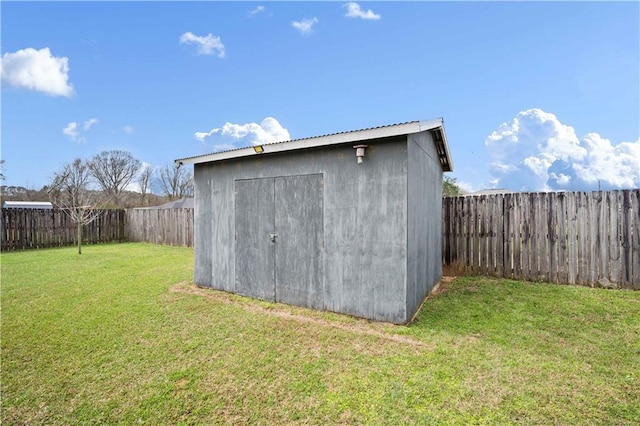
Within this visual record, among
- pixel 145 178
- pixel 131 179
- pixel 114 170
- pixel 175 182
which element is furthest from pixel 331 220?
pixel 114 170

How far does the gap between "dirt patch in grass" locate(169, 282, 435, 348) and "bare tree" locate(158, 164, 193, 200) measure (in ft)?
105

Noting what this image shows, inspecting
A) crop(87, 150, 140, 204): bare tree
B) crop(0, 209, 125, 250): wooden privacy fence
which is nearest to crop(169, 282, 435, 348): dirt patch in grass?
crop(0, 209, 125, 250): wooden privacy fence

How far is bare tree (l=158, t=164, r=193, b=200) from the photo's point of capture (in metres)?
34.9

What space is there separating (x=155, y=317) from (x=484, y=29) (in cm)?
1062

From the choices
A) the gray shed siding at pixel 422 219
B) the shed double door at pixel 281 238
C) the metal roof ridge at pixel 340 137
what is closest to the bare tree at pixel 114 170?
the shed double door at pixel 281 238

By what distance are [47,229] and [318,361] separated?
15436mm

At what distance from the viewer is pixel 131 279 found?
657 centimetres

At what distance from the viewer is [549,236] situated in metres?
5.80

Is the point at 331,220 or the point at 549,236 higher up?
the point at 331,220

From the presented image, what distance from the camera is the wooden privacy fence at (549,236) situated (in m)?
5.21

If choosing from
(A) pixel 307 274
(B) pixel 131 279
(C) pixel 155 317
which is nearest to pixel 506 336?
(A) pixel 307 274

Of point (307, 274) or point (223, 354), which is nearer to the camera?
point (223, 354)

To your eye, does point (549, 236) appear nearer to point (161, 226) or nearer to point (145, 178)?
point (161, 226)

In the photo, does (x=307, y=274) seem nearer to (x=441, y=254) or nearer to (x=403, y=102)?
(x=441, y=254)
